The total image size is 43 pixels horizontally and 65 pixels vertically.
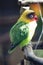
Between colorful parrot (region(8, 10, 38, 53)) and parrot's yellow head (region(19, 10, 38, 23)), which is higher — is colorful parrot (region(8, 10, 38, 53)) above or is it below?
below

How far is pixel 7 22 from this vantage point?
154 centimetres

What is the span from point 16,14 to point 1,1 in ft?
0.44

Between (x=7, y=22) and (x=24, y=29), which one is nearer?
(x=24, y=29)

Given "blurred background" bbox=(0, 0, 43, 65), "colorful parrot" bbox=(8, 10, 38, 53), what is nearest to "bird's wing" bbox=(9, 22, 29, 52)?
"colorful parrot" bbox=(8, 10, 38, 53)

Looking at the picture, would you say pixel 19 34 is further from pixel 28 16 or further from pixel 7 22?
pixel 7 22

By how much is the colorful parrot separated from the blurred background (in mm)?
527

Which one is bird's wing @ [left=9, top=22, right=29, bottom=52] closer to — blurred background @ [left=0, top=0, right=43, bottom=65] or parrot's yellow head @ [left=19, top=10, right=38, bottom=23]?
parrot's yellow head @ [left=19, top=10, right=38, bottom=23]

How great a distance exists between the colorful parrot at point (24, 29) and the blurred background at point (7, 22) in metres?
0.53

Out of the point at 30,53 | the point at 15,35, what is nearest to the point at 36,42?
the point at 15,35

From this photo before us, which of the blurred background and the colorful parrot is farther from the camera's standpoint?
the blurred background

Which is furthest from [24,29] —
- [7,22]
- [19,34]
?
[7,22]

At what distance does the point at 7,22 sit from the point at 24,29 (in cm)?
56

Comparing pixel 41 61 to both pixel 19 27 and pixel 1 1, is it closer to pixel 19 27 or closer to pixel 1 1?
pixel 19 27

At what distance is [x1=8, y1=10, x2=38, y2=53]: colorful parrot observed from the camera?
98 cm
